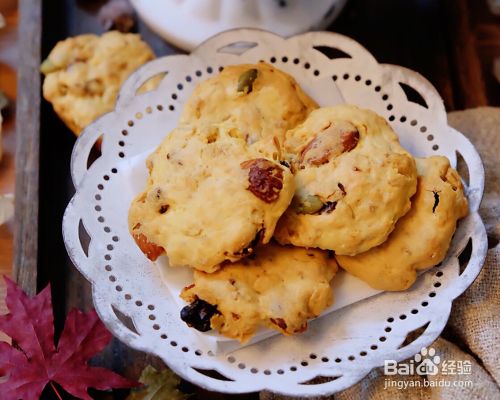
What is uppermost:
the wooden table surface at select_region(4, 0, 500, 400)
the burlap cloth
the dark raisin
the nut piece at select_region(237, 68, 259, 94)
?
the nut piece at select_region(237, 68, 259, 94)

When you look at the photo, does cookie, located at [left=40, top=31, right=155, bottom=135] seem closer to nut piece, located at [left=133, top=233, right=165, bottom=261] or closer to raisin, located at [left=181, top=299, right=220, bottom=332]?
nut piece, located at [left=133, top=233, right=165, bottom=261]

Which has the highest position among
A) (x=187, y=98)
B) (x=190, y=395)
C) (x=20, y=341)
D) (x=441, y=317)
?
(x=187, y=98)

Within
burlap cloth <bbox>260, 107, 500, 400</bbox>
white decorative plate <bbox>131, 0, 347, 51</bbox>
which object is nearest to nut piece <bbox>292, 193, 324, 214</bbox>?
burlap cloth <bbox>260, 107, 500, 400</bbox>

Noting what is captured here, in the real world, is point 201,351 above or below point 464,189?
below

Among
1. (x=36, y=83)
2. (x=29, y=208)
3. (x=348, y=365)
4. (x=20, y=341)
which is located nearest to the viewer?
(x=348, y=365)

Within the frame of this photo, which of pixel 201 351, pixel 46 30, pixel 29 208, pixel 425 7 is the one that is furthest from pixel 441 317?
pixel 46 30

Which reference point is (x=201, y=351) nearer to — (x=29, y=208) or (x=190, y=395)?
(x=190, y=395)
